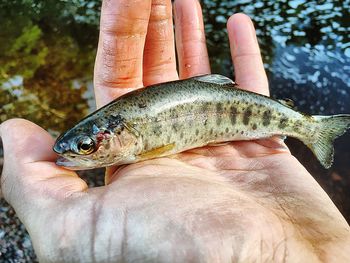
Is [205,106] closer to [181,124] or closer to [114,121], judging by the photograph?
[181,124]

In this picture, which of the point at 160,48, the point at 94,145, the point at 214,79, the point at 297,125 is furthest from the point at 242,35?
the point at 94,145

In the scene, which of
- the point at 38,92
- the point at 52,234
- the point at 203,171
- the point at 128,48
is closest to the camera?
the point at 52,234

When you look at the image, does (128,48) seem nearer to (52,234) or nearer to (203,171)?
(203,171)

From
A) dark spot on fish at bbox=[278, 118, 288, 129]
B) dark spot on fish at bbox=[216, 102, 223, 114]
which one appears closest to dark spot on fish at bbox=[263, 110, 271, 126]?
dark spot on fish at bbox=[278, 118, 288, 129]

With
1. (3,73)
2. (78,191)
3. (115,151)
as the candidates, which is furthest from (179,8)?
(3,73)

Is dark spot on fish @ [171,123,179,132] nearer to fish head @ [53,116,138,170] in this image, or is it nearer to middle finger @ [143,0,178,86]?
fish head @ [53,116,138,170]
